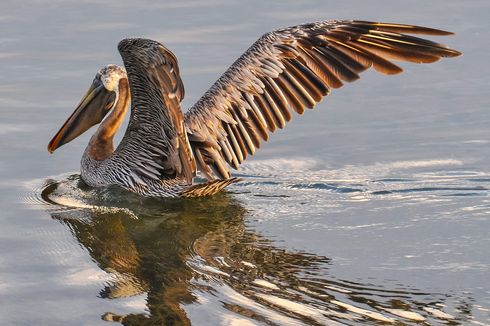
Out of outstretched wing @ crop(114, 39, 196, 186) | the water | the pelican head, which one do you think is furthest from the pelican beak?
outstretched wing @ crop(114, 39, 196, 186)

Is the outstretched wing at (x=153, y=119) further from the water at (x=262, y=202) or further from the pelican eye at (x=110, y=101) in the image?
the pelican eye at (x=110, y=101)

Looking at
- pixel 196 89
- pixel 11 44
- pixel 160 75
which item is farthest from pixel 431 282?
pixel 11 44

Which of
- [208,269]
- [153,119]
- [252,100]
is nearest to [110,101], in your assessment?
[153,119]

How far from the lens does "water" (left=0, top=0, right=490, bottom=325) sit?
5789mm

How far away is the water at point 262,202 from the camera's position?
19.0 feet

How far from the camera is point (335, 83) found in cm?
782

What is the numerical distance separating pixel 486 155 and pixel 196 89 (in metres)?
2.50

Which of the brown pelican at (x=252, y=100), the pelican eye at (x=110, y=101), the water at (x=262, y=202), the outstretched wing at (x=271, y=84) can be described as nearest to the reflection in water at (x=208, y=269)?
the water at (x=262, y=202)

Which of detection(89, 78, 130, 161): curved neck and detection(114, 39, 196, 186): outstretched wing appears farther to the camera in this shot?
detection(89, 78, 130, 161): curved neck

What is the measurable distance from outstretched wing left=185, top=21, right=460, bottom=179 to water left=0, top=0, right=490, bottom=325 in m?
0.31

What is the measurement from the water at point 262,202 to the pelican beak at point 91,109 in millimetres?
260

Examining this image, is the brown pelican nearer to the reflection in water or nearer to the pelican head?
the reflection in water

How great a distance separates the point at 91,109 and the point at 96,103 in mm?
61

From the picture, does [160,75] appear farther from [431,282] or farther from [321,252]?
[431,282]
